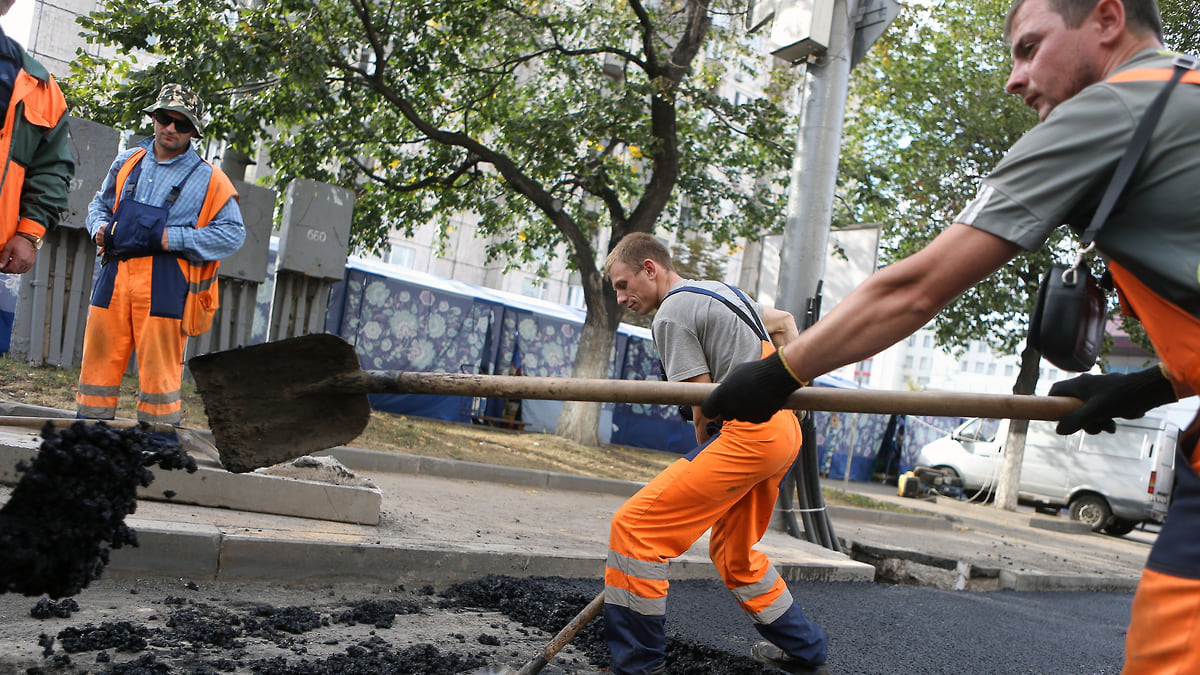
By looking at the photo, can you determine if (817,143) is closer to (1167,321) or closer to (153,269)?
(153,269)

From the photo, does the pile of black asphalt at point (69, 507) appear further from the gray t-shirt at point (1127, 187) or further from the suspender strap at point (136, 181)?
the suspender strap at point (136, 181)

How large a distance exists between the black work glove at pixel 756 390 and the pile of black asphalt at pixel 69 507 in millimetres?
1695

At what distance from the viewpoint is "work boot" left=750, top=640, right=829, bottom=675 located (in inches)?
138

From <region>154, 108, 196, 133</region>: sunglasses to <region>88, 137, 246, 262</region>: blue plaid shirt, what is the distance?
134 mm

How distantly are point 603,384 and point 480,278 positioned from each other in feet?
109

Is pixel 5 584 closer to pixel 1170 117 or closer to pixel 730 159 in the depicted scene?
pixel 1170 117

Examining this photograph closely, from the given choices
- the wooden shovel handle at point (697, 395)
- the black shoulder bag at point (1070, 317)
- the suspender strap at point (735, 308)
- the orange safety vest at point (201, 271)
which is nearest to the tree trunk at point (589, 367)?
the orange safety vest at point (201, 271)

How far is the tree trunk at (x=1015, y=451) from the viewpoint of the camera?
16391 mm

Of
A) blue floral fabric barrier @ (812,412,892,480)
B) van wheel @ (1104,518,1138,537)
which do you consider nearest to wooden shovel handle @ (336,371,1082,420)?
van wheel @ (1104,518,1138,537)

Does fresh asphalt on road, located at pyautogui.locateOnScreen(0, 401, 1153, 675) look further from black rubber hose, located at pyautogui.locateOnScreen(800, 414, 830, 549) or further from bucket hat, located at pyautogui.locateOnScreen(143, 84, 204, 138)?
bucket hat, located at pyautogui.locateOnScreen(143, 84, 204, 138)

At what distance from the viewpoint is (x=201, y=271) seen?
4.86 m

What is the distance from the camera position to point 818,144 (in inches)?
309

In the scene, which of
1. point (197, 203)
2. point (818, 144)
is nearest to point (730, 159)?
point (818, 144)

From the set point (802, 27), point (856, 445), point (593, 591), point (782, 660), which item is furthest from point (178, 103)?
point (856, 445)
